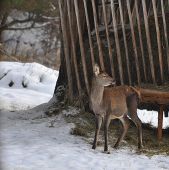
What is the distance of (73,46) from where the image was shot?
10133 mm

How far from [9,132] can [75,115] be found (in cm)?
154

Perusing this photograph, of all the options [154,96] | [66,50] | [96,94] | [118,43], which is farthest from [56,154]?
[66,50]

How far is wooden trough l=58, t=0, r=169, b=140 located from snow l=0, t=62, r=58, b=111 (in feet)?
12.5

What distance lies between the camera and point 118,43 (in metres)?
9.66

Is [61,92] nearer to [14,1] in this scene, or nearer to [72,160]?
[14,1]

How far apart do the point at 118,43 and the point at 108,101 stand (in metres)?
1.87

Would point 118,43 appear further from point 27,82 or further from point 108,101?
point 27,82

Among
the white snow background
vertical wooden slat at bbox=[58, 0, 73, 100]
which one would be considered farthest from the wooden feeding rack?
vertical wooden slat at bbox=[58, 0, 73, 100]

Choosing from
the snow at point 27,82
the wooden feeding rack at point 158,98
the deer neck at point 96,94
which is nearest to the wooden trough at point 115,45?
the wooden feeding rack at point 158,98

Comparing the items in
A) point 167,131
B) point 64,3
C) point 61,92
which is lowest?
point 167,131

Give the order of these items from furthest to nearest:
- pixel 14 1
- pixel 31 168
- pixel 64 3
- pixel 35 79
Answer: pixel 35 79 < pixel 14 1 < pixel 64 3 < pixel 31 168

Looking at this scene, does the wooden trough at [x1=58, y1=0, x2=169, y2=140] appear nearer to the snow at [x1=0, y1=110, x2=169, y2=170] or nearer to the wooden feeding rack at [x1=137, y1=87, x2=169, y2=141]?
the wooden feeding rack at [x1=137, y1=87, x2=169, y2=141]

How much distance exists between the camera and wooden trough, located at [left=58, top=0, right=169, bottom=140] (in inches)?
380

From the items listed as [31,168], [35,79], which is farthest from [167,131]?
[35,79]
